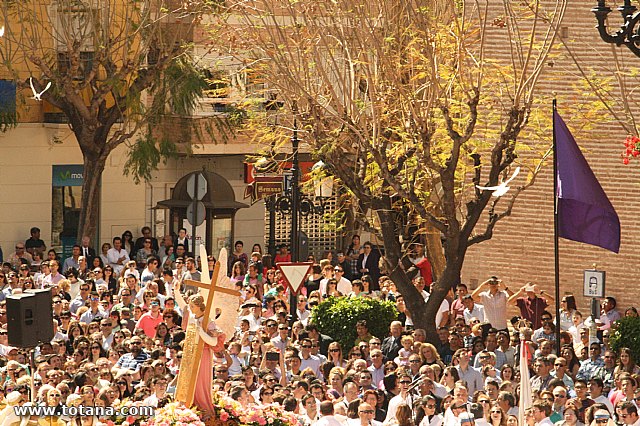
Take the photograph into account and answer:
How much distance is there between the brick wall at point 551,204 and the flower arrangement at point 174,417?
517 inches

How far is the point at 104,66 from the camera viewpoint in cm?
3456

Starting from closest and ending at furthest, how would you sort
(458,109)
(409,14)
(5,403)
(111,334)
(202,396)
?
1. (202,396)
2. (5,403)
3. (111,334)
4. (409,14)
5. (458,109)

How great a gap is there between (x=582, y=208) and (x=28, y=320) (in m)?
8.64

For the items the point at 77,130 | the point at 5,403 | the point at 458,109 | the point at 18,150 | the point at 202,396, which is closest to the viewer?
the point at 202,396

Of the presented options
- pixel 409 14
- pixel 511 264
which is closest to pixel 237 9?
pixel 409 14

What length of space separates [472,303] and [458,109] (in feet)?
11.1

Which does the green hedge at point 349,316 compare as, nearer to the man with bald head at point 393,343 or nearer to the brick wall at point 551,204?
the man with bald head at point 393,343

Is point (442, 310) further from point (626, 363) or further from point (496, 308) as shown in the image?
point (626, 363)

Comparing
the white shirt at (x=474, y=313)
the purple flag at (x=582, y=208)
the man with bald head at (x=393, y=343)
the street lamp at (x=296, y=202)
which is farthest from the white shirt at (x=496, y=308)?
the street lamp at (x=296, y=202)

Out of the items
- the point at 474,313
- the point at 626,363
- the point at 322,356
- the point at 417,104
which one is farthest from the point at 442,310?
the point at 626,363

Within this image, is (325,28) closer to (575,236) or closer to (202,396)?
(575,236)

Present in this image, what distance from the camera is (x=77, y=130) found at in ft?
114

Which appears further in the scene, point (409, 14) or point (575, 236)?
point (409, 14)

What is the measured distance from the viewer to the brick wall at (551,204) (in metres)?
28.4
